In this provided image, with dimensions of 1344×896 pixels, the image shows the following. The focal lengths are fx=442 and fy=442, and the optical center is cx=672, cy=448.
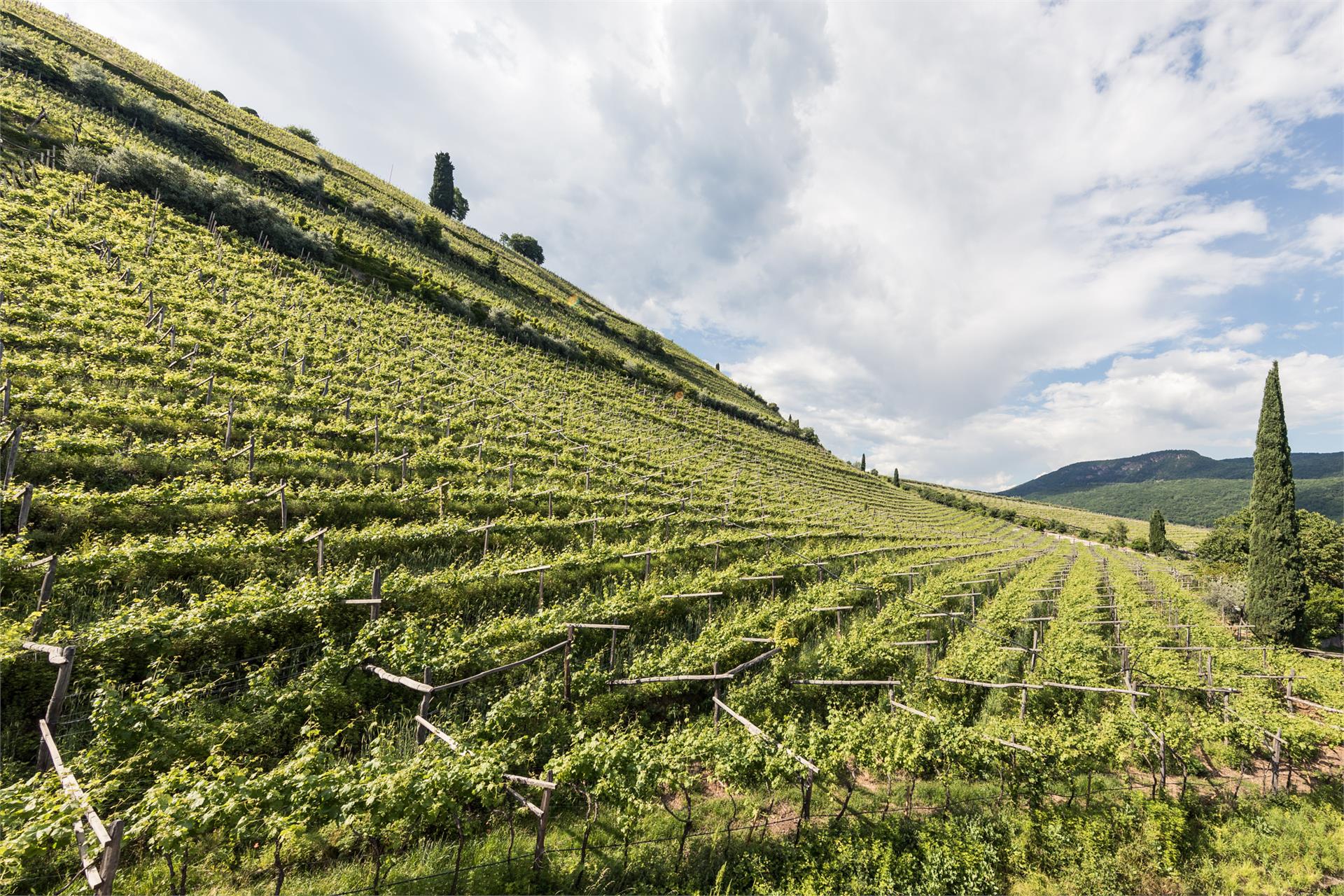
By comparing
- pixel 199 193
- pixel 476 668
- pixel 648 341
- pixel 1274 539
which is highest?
pixel 648 341

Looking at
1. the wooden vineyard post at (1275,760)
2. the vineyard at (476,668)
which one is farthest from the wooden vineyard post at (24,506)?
the wooden vineyard post at (1275,760)

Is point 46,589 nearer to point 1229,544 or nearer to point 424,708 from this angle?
point 424,708

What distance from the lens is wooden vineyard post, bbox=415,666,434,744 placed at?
6723 mm

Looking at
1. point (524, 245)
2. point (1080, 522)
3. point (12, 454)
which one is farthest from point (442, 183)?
point (1080, 522)

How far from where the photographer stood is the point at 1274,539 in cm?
2752

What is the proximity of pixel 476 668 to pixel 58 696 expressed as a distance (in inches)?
212

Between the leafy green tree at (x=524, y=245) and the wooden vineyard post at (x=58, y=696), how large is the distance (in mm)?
105724

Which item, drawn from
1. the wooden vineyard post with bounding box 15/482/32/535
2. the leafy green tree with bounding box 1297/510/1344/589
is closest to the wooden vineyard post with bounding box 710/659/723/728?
the wooden vineyard post with bounding box 15/482/32/535

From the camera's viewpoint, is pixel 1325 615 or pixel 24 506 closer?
pixel 24 506

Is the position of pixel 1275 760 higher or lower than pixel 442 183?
lower

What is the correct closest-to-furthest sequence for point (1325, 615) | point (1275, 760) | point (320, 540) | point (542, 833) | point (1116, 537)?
point (542, 833) → point (320, 540) → point (1275, 760) → point (1325, 615) → point (1116, 537)

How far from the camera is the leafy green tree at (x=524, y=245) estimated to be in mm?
99312

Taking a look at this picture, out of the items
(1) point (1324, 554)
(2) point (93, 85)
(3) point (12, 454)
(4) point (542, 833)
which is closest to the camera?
(4) point (542, 833)

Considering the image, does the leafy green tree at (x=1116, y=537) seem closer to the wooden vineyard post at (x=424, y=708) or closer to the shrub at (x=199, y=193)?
the wooden vineyard post at (x=424, y=708)
